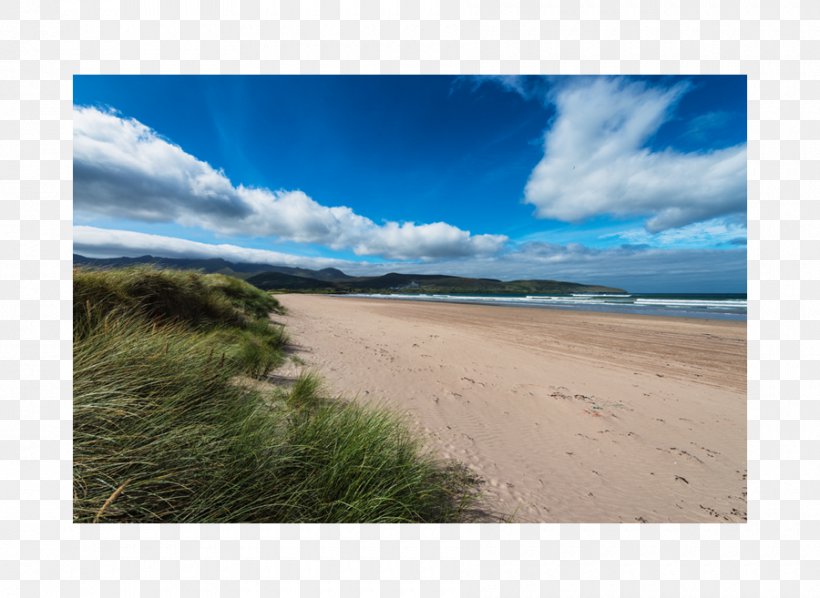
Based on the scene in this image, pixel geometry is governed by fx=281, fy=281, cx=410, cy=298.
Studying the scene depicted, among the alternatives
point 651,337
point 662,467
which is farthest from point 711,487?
point 651,337

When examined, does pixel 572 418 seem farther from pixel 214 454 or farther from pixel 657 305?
pixel 657 305

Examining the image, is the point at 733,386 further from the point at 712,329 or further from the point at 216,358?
the point at 712,329

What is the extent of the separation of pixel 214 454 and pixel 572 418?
506cm

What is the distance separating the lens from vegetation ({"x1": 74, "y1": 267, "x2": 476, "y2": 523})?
67.8 inches

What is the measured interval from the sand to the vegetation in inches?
35.3

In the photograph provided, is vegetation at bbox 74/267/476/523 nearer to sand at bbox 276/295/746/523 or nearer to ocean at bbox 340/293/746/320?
sand at bbox 276/295/746/523

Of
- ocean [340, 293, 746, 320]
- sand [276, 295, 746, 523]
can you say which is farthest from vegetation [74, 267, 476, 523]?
ocean [340, 293, 746, 320]

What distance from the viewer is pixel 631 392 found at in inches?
241

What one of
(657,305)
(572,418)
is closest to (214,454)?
(572,418)

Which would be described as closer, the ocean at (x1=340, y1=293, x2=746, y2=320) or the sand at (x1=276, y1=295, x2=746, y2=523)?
Result: the sand at (x1=276, y1=295, x2=746, y2=523)

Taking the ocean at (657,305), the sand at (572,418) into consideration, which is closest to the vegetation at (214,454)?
the sand at (572,418)

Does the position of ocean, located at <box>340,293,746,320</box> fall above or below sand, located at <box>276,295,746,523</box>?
above

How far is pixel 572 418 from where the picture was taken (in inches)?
187

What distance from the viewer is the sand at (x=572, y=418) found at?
296 cm
